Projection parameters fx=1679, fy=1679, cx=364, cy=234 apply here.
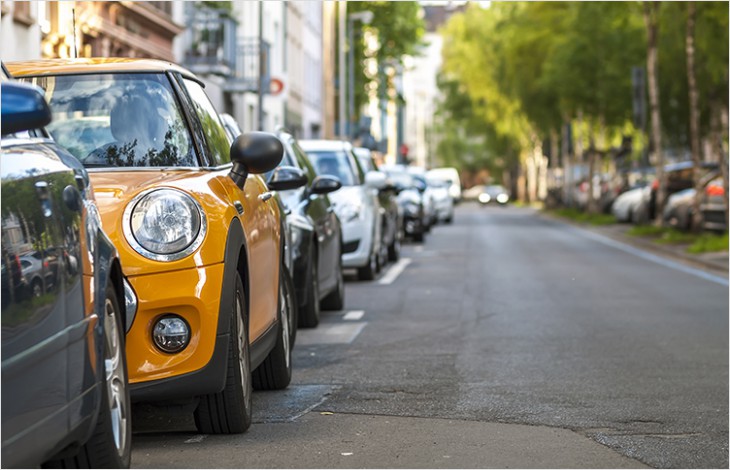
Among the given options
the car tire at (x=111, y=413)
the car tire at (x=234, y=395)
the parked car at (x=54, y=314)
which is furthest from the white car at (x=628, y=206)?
the parked car at (x=54, y=314)

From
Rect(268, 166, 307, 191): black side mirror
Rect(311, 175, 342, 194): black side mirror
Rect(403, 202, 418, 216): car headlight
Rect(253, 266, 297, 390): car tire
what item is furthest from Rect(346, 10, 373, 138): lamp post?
Rect(253, 266, 297, 390): car tire

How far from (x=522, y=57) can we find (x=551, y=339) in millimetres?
43548

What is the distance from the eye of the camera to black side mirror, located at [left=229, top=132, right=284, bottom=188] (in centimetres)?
738

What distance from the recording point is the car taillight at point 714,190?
2978 cm

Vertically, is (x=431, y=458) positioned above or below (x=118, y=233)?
below

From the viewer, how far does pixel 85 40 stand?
27.9 metres

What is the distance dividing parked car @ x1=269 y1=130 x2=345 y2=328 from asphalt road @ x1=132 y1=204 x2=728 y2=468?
0.26 m

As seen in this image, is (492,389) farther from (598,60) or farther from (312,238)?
(598,60)

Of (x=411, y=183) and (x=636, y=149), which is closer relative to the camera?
(x=411, y=183)

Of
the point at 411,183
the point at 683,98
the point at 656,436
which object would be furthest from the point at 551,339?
the point at 683,98

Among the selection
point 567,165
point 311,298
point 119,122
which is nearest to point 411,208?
point 311,298

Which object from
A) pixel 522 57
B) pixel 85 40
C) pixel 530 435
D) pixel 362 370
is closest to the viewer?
pixel 530 435

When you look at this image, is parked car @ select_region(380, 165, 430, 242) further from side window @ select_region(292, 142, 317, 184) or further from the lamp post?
the lamp post

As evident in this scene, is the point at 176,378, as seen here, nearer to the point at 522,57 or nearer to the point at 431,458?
the point at 431,458
